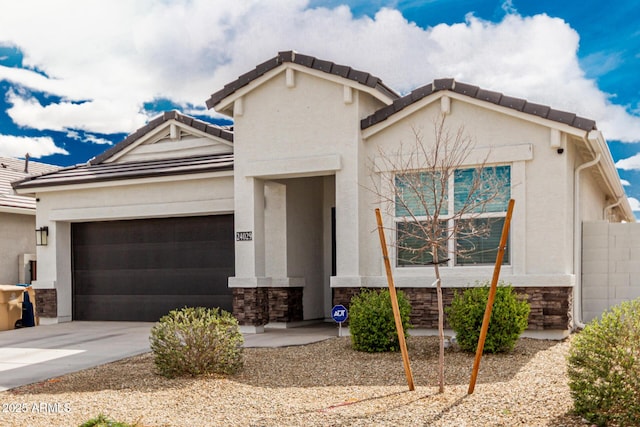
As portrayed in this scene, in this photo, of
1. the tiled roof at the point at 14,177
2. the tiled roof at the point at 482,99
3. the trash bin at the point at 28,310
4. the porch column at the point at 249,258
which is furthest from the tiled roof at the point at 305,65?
the tiled roof at the point at 14,177

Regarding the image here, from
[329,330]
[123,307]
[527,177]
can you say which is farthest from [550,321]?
[123,307]

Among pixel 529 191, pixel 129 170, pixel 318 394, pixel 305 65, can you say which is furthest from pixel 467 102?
pixel 129 170

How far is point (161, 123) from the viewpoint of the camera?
16.3 m

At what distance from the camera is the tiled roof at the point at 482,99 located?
34.8ft

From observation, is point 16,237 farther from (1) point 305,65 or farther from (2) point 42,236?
(1) point 305,65

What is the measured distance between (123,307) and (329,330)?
5.29 metres

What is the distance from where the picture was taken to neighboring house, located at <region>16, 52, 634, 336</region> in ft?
35.9

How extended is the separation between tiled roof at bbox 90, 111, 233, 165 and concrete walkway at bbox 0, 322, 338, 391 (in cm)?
445

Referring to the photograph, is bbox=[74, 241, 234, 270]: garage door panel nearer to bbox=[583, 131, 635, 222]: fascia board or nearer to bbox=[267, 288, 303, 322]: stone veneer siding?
bbox=[267, 288, 303, 322]: stone veneer siding

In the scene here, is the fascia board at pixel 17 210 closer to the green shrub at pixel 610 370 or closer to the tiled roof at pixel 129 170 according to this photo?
the tiled roof at pixel 129 170

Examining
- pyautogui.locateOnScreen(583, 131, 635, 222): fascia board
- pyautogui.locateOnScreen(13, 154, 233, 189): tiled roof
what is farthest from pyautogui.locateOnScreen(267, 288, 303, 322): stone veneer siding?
pyautogui.locateOnScreen(583, 131, 635, 222): fascia board

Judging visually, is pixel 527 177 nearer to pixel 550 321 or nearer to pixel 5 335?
pixel 550 321

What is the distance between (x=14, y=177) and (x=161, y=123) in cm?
758

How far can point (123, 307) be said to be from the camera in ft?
49.9
